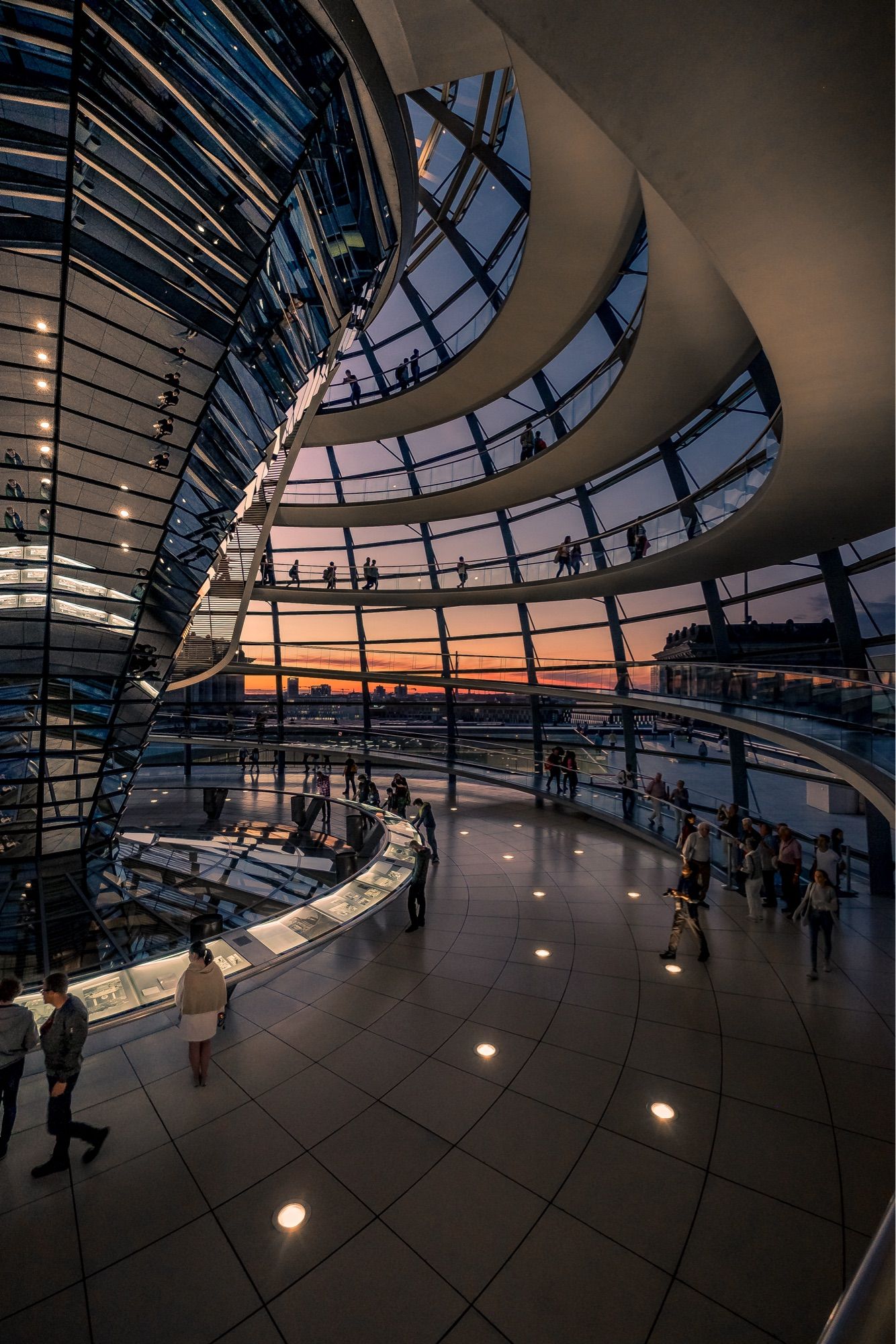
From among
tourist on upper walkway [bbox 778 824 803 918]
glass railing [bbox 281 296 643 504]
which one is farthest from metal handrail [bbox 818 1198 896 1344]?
glass railing [bbox 281 296 643 504]

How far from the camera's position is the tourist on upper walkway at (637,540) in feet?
51.3

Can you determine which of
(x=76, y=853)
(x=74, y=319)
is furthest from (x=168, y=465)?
(x=76, y=853)

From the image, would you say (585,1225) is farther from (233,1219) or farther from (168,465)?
(168,465)

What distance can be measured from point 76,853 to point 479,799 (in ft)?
43.4

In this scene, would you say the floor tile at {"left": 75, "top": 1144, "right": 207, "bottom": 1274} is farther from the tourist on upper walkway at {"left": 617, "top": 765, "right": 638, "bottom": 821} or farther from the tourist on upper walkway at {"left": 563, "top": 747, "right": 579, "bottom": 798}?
the tourist on upper walkway at {"left": 563, "top": 747, "right": 579, "bottom": 798}

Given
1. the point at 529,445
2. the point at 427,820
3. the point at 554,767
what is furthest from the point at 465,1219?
the point at 529,445

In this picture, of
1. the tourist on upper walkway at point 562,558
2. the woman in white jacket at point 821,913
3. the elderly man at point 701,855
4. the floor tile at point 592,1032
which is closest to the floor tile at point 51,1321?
the floor tile at point 592,1032

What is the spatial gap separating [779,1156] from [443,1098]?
299cm

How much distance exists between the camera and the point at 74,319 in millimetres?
7785

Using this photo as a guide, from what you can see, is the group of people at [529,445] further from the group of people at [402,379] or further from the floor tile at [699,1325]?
the floor tile at [699,1325]

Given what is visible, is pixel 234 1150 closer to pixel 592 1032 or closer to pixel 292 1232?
pixel 292 1232

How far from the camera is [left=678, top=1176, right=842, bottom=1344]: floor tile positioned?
3597 millimetres

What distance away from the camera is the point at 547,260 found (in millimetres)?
11297

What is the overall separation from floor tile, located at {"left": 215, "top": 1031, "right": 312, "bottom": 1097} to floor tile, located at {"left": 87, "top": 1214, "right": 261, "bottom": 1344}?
1.62 metres
